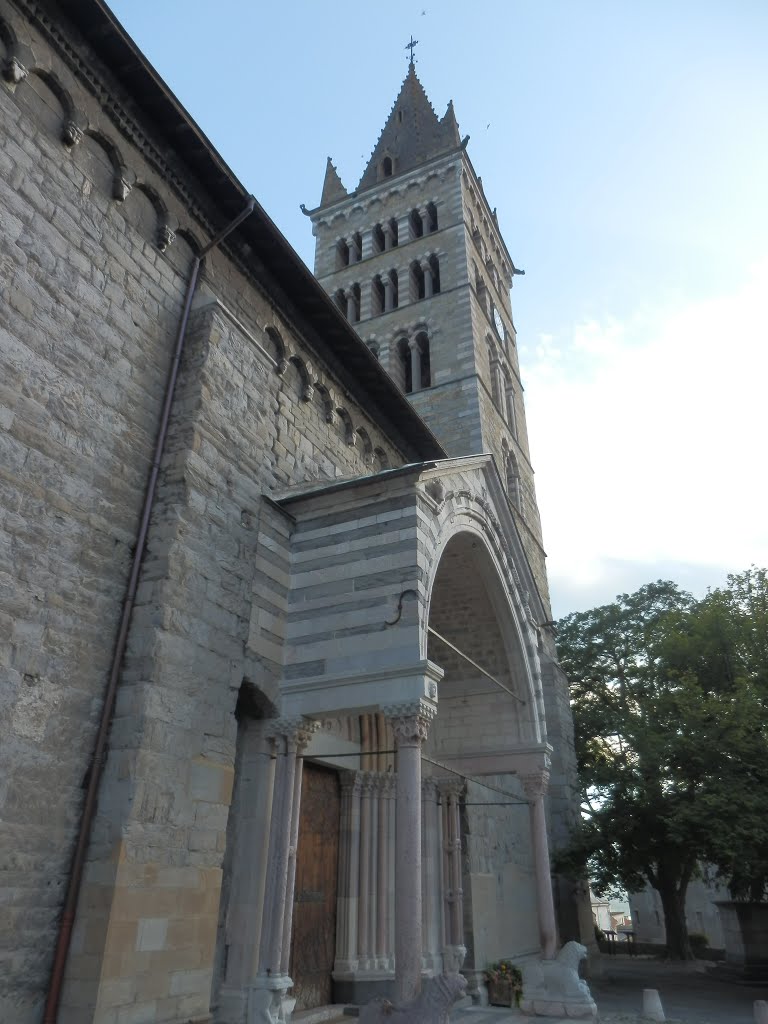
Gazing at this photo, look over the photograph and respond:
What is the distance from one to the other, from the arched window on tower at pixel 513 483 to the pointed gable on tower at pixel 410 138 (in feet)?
42.9

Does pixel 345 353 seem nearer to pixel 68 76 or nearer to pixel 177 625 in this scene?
pixel 68 76

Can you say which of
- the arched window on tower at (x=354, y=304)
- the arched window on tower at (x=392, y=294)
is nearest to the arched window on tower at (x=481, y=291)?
the arched window on tower at (x=392, y=294)

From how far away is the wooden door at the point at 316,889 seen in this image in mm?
8508

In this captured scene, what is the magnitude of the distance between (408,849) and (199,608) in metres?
3.00

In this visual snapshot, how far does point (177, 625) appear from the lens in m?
6.54

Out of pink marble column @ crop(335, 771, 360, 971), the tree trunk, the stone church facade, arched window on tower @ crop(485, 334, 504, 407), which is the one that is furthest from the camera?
arched window on tower @ crop(485, 334, 504, 407)

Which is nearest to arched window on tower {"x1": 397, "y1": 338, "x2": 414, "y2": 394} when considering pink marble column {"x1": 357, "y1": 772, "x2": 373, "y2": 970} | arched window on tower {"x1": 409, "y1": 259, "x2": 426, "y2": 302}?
arched window on tower {"x1": 409, "y1": 259, "x2": 426, "y2": 302}

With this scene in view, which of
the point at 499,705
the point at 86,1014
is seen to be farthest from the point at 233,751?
the point at 499,705

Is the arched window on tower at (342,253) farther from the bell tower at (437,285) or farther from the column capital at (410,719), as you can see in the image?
the column capital at (410,719)

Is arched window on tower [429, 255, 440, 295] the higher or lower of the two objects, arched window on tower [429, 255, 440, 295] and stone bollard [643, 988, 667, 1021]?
the higher

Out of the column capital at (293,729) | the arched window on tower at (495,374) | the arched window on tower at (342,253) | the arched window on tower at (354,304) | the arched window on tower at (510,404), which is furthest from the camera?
the arched window on tower at (342,253)

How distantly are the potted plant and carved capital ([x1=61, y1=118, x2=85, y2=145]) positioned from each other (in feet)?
40.3

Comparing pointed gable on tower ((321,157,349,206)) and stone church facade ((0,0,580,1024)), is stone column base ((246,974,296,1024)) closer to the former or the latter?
stone church facade ((0,0,580,1024))

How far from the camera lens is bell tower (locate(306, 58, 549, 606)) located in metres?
21.2
